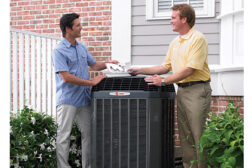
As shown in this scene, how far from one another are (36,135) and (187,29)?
190cm

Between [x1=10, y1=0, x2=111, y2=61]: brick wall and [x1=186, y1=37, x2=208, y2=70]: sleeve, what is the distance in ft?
6.44

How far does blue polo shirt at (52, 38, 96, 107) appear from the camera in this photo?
11.9 feet

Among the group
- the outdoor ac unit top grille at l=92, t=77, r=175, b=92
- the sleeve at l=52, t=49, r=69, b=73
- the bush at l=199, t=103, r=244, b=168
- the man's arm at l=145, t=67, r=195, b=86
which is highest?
the sleeve at l=52, t=49, r=69, b=73

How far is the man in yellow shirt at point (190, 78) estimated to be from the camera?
3.28 meters

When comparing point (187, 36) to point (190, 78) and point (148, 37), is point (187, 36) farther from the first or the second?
point (148, 37)

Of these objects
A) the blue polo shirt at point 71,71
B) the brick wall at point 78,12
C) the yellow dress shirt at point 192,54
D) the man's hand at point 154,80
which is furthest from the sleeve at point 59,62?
the brick wall at point 78,12

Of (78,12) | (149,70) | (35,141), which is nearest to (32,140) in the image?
(35,141)

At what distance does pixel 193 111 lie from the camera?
3.36m

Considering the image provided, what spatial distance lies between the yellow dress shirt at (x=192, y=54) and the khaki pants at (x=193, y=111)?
4.1 inches

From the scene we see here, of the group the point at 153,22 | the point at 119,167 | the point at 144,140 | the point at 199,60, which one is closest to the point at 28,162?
the point at 119,167

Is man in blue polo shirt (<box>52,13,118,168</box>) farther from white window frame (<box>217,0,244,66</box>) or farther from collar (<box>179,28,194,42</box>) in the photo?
white window frame (<box>217,0,244,66</box>)

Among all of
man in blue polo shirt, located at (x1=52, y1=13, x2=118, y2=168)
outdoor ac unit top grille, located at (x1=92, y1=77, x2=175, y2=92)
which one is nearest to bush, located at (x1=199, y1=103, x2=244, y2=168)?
outdoor ac unit top grille, located at (x1=92, y1=77, x2=175, y2=92)

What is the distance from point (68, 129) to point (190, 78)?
1363 millimetres
